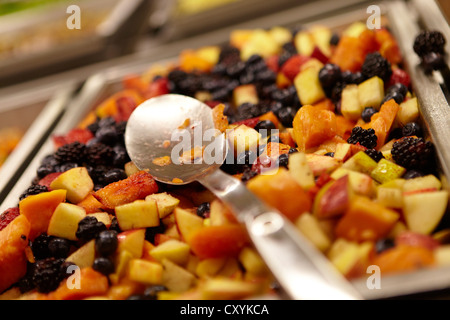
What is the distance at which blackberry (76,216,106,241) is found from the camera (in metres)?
1.27

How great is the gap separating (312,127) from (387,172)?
29 centimetres

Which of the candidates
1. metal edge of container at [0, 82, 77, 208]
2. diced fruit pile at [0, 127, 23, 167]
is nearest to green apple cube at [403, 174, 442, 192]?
metal edge of container at [0, 82, 77, 208]

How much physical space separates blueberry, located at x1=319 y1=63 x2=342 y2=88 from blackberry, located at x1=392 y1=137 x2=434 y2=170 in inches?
19.4

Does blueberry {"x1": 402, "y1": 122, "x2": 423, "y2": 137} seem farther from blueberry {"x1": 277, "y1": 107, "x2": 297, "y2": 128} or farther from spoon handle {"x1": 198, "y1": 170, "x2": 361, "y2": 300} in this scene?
spoon handle {"x1": 198, "y1": 170, "x2": 361, "y2": 300}

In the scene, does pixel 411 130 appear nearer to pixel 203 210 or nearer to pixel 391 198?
pixel 391 198

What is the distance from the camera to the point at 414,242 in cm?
97

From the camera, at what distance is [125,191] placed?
1.41 meters

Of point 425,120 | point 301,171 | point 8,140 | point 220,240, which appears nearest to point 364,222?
point 301,171

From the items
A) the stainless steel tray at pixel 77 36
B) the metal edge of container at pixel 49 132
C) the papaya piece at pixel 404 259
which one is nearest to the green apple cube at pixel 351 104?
the papaya piece at pixel 404 259

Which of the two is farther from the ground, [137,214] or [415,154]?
[137,214]

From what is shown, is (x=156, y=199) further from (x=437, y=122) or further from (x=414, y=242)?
(x=437, y=122)
